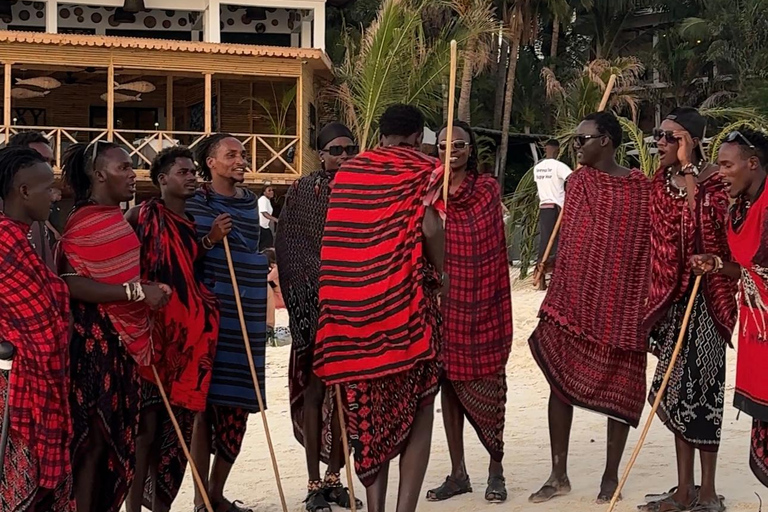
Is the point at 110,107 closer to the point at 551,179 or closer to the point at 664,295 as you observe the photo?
the point at 551,179

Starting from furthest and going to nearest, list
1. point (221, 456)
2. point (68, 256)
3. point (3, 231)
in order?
point (221, 456), point (68, 256), point (3, 231)

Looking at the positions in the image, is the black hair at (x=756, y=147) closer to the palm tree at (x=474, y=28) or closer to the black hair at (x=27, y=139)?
the black hair at (x=27, y=139)

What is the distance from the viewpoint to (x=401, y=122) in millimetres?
5059

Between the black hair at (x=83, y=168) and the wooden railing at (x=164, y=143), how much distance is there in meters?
14.6

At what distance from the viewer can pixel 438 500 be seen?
627 cm

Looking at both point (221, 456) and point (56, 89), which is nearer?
point (221, 456)

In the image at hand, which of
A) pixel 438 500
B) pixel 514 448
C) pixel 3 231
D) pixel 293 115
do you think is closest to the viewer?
pixel 3 231

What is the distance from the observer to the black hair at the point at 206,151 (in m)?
5.90

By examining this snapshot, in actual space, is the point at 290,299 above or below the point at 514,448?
above

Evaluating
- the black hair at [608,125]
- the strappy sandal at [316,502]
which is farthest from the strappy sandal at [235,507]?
the black hair at [608,125]

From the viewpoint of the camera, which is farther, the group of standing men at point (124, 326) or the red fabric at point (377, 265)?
the red fabric at point (377, 265)

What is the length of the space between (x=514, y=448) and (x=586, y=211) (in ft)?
7.05

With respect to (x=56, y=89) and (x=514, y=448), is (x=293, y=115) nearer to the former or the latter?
(x=56, y=89)

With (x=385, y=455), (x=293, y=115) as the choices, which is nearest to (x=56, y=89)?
(x=293, y=115)
